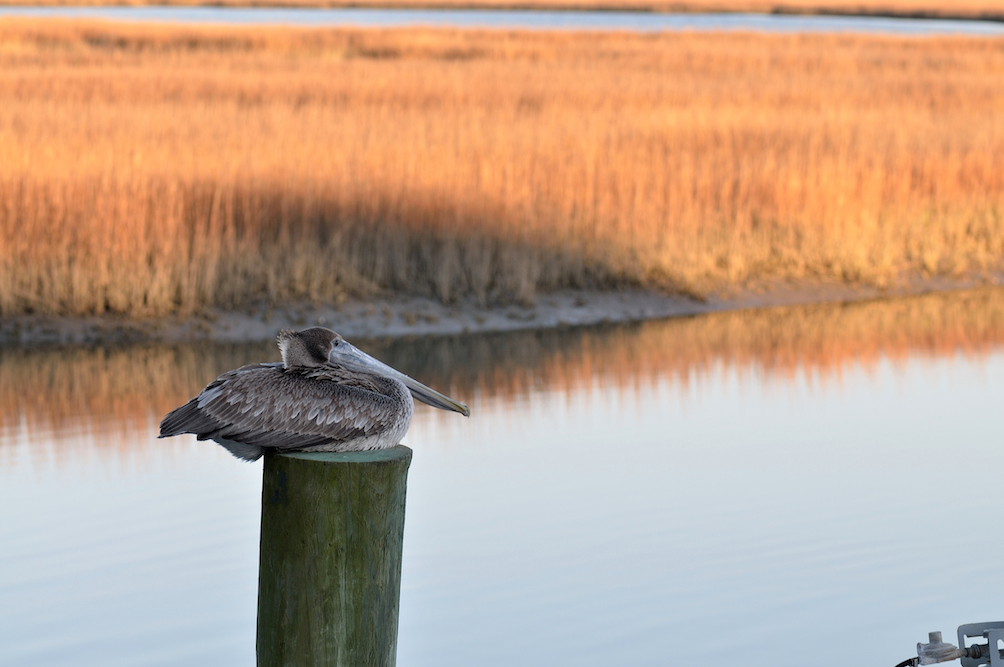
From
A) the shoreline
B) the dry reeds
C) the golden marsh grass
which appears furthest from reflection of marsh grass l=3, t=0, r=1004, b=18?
the golden marsh grass

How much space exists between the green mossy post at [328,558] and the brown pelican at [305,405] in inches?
10.1

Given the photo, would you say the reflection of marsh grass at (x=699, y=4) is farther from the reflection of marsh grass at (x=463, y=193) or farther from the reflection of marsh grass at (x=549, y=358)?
the reflection of marsh grass at (x=549, y=358)

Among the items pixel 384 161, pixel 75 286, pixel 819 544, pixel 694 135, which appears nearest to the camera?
pixel 819 544

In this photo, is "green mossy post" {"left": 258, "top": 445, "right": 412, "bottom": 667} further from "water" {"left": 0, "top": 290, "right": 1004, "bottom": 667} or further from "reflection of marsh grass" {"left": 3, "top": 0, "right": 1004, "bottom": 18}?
"reflection of marsh grass" {"left": 3, "top": 0, "right": 1004, "bottom": 18}

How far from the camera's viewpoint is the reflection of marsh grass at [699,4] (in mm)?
98812

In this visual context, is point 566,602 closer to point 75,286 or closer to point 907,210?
point 75,286

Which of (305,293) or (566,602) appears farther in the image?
(305,293)

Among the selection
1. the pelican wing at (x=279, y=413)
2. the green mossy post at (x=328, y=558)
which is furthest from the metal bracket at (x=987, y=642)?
the pelican wing at (x=279, y=413)

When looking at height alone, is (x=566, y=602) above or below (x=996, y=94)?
below

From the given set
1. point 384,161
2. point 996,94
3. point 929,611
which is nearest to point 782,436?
point 929,611

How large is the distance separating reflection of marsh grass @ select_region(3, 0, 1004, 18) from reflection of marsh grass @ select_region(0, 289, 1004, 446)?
8468 centimetres

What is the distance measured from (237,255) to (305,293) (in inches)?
23.4

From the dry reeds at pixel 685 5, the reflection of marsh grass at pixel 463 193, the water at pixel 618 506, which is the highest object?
the dry reeds at pixel 685 5

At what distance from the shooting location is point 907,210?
50.3 ft
